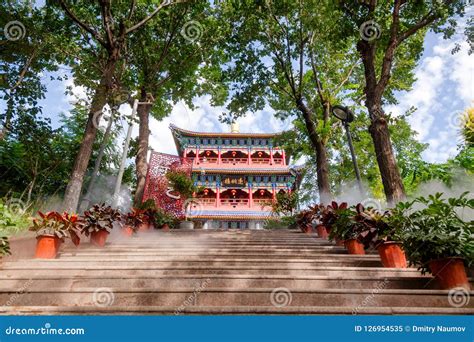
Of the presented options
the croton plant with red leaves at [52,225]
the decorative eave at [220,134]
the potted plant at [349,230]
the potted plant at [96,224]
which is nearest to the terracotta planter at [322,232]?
the potted plant at [349,230]

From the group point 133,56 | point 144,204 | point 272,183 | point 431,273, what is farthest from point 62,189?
point 272,183

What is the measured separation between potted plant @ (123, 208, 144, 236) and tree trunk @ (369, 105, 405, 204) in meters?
6.17

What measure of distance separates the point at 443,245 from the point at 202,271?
2964 millimetres

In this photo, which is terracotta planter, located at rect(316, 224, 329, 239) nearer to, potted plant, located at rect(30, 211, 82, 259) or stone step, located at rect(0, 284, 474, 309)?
stone step, located at rect(0, 284, 474, 309)

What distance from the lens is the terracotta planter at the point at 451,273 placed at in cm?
328

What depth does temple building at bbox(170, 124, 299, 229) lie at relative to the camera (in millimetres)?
26922

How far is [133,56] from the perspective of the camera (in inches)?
491

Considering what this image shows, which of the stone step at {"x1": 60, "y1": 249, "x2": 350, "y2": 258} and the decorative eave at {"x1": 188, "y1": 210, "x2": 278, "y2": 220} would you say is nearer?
the stone step at {"x1": 60, "y1": 249, "x2": 350, "y2": 258}

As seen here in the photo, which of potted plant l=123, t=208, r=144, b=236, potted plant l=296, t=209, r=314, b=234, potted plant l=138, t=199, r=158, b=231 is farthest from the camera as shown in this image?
potted plant l=138, t=199, r=158, b=231

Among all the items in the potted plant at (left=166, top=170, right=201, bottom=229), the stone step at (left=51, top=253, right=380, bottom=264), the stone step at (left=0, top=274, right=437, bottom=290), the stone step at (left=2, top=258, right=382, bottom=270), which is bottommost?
the stone step at (left=0, top=274, right=437, bottom=290)

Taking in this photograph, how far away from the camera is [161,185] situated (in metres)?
12.1

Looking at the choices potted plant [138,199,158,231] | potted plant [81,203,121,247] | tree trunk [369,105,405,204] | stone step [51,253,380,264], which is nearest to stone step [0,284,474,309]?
stone step [51,253,380,264]

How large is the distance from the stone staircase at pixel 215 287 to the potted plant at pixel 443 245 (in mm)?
224

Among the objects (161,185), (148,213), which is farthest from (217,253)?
(161,185)
